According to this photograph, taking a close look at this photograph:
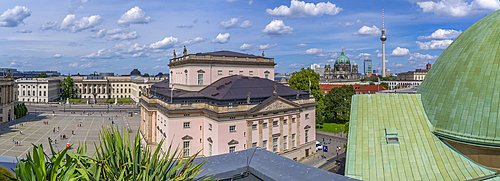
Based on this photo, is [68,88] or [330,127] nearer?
[330,127]

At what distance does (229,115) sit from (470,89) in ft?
88.8

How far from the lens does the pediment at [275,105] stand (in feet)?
136

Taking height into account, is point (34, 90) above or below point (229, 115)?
above

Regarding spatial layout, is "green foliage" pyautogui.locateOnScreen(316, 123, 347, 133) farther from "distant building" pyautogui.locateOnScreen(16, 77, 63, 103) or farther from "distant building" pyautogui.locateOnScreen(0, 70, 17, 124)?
"distant building" pyautogui.locateOnScreen(16, 77, 63, 103)

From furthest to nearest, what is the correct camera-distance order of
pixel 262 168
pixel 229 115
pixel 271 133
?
pixel 271 133 → pixel 229 115 → pixel 262 168

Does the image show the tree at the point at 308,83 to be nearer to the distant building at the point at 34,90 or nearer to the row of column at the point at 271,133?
the row of column at the point at 271,133

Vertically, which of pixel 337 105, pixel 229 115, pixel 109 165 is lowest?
pixel 337 105

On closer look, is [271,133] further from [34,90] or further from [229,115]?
[34,90]

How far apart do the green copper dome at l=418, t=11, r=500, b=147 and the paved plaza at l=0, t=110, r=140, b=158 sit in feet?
152

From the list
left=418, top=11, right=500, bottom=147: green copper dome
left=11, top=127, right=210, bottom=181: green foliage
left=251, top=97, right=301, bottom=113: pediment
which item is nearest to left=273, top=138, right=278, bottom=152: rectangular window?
left=251, top=97, right=301, bottom=113: pediment

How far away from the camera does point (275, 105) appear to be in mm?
43344

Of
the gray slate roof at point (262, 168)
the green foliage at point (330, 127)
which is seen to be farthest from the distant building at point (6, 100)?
the gray slate roof at point (262, 168)

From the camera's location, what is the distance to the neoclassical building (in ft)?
130

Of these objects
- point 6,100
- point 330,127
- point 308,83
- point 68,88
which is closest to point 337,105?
point 330,127
